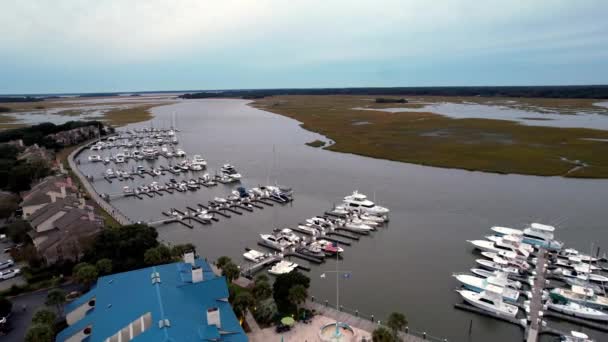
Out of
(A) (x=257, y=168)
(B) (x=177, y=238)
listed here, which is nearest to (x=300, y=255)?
(B) (x=177, y=238)

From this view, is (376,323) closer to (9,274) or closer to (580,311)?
(580,311)

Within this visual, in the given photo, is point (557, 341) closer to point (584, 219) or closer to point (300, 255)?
point (300, 255)

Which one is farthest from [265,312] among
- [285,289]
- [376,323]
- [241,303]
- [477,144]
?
[477,144]

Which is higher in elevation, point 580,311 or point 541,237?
point 541,237

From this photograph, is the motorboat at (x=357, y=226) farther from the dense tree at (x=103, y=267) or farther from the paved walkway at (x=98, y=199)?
the paved walkway at (x=98, y=199)

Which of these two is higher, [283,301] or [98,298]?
[98,298]

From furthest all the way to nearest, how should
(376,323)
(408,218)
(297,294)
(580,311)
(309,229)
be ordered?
(408,218)
(309,229)
(580,311)
(376,323)
(297,294)

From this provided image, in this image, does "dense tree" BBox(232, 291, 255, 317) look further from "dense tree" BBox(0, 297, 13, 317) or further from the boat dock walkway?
the boat dock walkway
